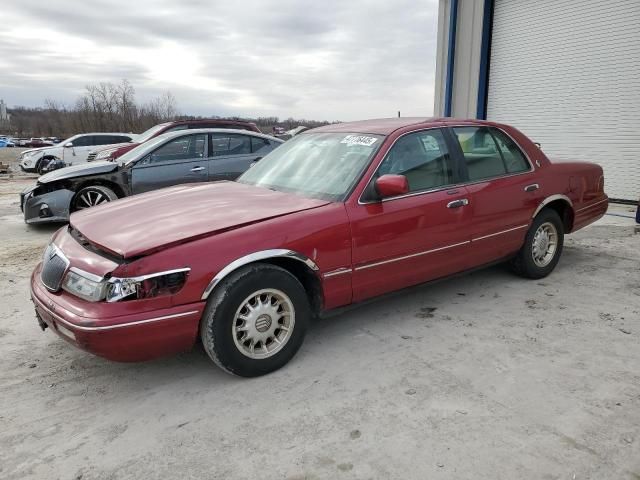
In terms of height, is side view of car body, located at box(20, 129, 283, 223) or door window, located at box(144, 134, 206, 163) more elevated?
door window, located at box(144, 134, 206, 163)

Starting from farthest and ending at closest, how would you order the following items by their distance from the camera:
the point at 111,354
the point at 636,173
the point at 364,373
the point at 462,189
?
the point at 636,173 < the point at 462,189 < the point at 364,373 < the point at 111,354

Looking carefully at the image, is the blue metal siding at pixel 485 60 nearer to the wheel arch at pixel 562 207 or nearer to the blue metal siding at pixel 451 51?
the blue metal siding at pixel 451 51

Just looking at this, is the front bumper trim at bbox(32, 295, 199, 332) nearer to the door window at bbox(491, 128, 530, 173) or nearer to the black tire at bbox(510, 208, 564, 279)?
the door window at bbox(491, 128, 530, 173)

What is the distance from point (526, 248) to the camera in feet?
15.4

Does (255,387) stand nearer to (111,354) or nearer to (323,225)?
(111,354)

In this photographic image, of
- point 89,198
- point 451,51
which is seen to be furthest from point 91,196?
point 451,51

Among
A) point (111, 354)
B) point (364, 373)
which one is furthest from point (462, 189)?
point (111, 354)

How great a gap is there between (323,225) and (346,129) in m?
1.31

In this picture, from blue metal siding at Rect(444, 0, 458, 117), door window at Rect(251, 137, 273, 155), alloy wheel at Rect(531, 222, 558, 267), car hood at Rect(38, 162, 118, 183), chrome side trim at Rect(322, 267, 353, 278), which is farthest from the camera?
blue metal siding at Rect(444, 0, 458, 117)

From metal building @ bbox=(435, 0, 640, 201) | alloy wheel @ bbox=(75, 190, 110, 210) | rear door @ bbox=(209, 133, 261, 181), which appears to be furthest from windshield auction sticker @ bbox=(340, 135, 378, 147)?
metal building @ bbox=(435, 0, 640, 201)

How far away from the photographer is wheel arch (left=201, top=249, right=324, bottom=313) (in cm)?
282

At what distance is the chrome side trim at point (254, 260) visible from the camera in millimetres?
2791

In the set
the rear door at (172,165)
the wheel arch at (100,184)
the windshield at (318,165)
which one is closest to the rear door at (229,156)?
the rear door at (172,165)

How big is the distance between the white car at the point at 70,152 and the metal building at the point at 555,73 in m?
11.8
